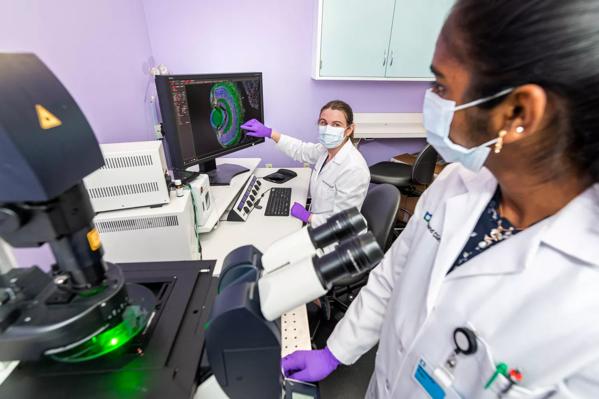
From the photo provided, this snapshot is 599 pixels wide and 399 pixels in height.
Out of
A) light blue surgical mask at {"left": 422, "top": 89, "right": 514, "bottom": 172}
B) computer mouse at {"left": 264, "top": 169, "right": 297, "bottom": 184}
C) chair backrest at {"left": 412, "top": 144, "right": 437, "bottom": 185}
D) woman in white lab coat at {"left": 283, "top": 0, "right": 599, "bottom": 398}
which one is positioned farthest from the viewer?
chair backrest at {"left": 412, "top": 144, "right": 437, "bottom": 185}

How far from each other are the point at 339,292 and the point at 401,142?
184 centimetres

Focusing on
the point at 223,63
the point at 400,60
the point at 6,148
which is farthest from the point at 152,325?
the point at 400,60

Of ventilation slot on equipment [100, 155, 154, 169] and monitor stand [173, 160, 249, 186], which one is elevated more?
ventilation slot on equipment [100, 155, 154, 169]

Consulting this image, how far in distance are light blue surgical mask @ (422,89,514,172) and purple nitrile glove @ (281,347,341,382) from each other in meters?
0.67

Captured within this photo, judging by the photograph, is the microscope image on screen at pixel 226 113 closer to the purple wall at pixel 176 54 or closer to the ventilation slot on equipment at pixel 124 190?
the purple wall at pixel 176 54

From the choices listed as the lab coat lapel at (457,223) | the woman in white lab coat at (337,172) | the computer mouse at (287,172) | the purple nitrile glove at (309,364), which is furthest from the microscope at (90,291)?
the computer mouse at (287,172)

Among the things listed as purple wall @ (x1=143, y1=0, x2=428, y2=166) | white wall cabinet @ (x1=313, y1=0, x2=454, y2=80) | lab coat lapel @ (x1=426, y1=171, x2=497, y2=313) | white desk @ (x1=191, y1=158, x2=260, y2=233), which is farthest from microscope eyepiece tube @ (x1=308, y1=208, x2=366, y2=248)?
purple wall @ (x1=143, y1=0, x2=428, y2=166)

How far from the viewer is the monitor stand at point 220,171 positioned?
5.63 feet

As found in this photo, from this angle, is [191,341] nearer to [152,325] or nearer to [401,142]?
[152,325]

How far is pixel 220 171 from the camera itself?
72.9 inches

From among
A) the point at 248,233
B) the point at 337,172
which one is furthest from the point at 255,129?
the point at 248,233

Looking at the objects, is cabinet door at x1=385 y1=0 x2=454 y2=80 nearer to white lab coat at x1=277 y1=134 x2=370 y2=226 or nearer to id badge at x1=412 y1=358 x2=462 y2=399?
white lab coat at x1=277 y1=134 x2=370 y2=226

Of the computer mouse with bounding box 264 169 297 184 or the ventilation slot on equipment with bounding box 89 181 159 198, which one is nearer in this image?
the ventilation slot on equipment with bounding box 89 181 159 198

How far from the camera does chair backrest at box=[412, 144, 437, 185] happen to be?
209 centimetres
